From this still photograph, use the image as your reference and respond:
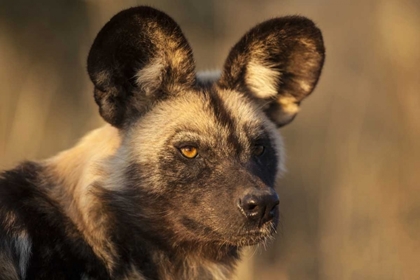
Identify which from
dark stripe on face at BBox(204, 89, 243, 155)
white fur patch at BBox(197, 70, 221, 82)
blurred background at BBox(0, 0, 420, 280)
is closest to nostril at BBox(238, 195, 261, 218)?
dark stripe on face at BBox(204, 89, 243, 155)

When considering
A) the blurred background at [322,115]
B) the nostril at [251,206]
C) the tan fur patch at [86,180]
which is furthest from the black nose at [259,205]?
the blurred background at [322,115]

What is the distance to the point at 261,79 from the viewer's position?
11.0ft

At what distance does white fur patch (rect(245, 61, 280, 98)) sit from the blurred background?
2172 mm

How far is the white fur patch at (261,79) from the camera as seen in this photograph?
3.31 metres

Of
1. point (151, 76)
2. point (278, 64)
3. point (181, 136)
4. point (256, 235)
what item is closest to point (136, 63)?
point (151, 76)

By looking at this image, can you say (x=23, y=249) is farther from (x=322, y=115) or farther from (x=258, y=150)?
(x=322, y=115)

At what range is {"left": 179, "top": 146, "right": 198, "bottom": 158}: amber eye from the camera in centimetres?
291

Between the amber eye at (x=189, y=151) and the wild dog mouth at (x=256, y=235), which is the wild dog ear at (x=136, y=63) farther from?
the wild dog mouth at (x=256, y=235)

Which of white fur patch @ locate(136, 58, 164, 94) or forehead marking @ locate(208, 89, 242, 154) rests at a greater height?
white fur patch @ locate(136, 58, 164, 94)

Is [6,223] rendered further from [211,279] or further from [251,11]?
[251,11]

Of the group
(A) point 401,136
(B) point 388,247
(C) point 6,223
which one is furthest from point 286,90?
(A) point 401,136

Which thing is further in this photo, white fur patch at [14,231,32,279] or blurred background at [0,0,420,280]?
blurred background at [0,0,420,280]

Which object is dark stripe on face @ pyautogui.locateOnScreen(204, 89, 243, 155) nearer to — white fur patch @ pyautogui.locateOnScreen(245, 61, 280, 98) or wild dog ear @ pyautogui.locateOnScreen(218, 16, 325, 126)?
wild dog ear @ pyautogui.locateOnScreen(218, 16, 325, 126)

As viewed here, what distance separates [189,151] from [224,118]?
23cm
